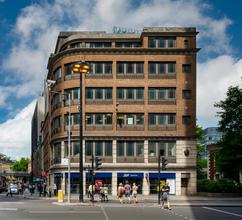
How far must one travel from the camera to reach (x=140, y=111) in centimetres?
4978

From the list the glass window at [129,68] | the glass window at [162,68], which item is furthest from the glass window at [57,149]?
the glass window at [162,68]

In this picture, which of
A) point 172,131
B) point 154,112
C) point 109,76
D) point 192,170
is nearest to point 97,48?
point 109,76

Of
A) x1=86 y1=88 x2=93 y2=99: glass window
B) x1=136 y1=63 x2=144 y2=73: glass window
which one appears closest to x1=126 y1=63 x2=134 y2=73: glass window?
x1=136 y1=63 x2=144 y2=73: glass window

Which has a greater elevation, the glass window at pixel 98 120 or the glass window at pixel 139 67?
the glass window at pixel 139 67

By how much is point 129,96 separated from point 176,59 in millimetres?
7475

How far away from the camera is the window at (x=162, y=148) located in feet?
A: 162

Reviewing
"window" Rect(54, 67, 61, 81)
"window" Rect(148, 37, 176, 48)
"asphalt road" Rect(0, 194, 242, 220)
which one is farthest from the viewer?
"window" Rect(54, 67, 61, 81)

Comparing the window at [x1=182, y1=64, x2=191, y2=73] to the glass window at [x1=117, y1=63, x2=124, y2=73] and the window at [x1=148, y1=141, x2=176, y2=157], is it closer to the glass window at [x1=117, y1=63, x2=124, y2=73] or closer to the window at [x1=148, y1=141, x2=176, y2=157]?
the glass window at [x1=117, y1=63, x2=124, y2=73]

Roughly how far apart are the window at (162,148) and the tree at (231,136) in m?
5.62

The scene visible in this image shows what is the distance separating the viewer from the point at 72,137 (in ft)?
163

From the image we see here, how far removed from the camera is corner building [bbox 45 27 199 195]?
49.4m

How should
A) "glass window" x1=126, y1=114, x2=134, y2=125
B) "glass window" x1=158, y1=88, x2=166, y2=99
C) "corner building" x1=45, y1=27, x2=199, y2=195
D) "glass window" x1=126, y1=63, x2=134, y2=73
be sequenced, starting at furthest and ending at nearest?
"glass window" x1=126, y1=63, x2=134, y2=73, "glass window" x1=158, y1=88, x2=166, y2=99, "glass window" x1=126, y1=114, x2=134, y2=125, "corner building" x1=45, y1=27, x2=199, y2=195

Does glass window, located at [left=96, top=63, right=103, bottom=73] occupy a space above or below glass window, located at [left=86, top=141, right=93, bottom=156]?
above

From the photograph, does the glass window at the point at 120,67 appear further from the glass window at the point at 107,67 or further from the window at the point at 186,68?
the window at the point at 186,68
